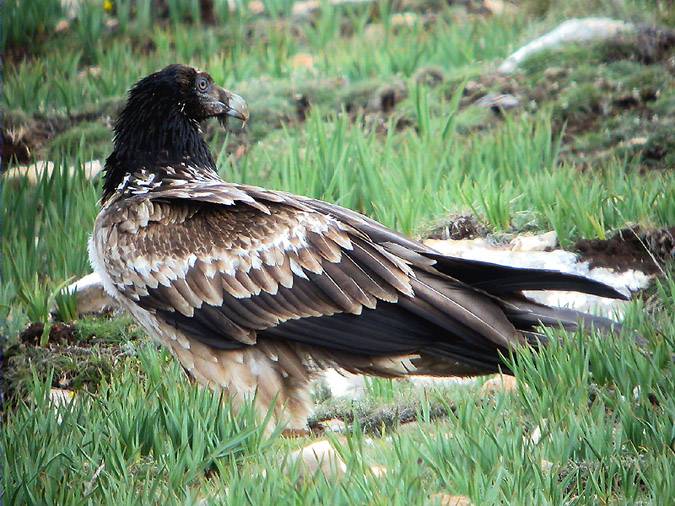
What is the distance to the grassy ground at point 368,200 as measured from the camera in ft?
14.9

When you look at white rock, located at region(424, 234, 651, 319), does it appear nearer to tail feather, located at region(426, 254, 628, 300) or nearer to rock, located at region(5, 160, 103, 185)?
tail feather, located at region(426, 254, 628, 300)

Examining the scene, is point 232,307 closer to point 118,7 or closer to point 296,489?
point 296,489

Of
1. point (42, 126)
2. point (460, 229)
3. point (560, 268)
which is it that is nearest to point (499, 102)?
point (460, 229)

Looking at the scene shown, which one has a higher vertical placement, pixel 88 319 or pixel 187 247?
pixel 187 247

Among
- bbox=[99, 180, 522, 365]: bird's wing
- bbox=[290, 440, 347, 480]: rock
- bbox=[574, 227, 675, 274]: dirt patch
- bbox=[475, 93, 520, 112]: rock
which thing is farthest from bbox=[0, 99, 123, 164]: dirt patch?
bbox=[290, 440, 347, 480]: rock

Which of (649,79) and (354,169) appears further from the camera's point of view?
(649,79)

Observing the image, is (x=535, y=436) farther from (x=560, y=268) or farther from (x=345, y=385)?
(x=560, y=268)

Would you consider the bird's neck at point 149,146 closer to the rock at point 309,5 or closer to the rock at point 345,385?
the rock at point 345,385

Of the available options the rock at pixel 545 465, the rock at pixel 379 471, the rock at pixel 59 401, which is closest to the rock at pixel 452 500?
the rock at pixel 379 471

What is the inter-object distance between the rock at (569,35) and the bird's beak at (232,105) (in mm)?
3781

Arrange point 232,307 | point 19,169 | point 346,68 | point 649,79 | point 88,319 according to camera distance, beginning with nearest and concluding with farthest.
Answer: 1. point 232,307
2. point 88,319
3. point 19,169
4. point 649,79
5. point 346,68

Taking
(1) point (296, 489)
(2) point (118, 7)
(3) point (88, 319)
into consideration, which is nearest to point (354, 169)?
(3) point (88, 319)

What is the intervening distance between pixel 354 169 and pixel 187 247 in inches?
80.8

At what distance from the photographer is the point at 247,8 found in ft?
38.6
